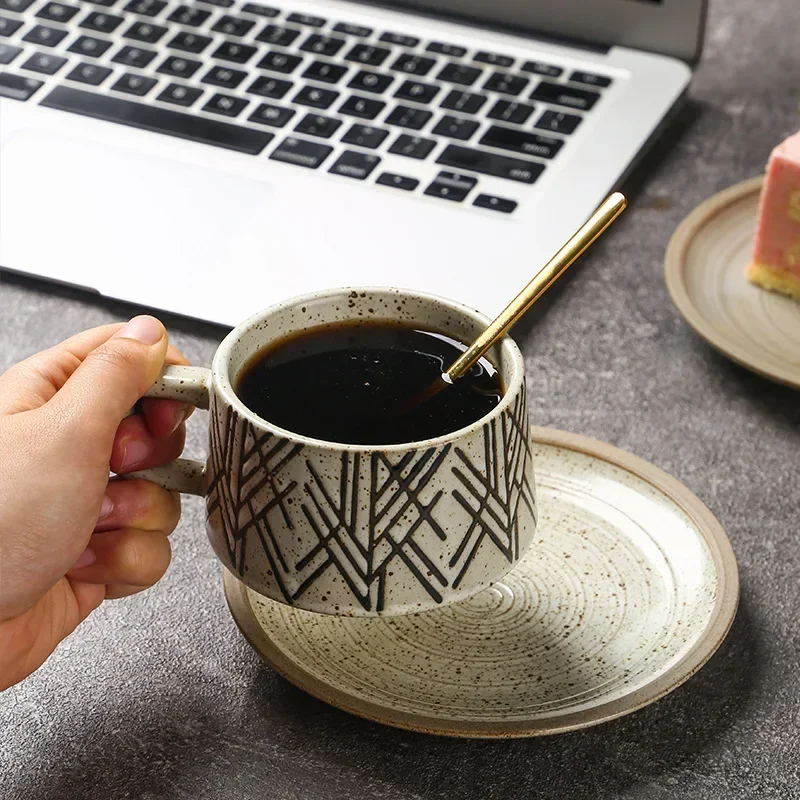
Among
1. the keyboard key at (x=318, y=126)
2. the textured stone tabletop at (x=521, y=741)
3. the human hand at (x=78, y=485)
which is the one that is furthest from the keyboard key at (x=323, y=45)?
the human hand at (x=78, y=485)

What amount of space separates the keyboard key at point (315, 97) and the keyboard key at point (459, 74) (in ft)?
0.30

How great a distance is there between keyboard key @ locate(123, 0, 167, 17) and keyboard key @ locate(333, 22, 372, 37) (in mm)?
156

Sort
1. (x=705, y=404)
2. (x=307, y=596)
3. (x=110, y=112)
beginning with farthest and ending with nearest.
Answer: (x=110, y=112) < (x=705, y=404) < (x=307, y=596)

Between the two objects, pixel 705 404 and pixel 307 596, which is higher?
pixel 307 596

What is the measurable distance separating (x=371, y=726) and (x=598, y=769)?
10 cm

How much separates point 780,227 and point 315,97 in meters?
0.36

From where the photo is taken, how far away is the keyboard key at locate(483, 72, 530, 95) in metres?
0.94

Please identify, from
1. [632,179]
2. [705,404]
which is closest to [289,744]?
[705,404]

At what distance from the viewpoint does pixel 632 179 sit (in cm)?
92

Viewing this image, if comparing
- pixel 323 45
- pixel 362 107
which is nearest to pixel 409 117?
pixel 362 107

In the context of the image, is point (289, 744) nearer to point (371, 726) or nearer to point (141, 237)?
point (371, 726)

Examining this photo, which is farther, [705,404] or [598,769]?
[705,404]

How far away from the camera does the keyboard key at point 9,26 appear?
3.27 ft

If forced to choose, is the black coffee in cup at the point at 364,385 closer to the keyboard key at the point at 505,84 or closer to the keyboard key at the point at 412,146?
the keyboard key at the point at 412,146
